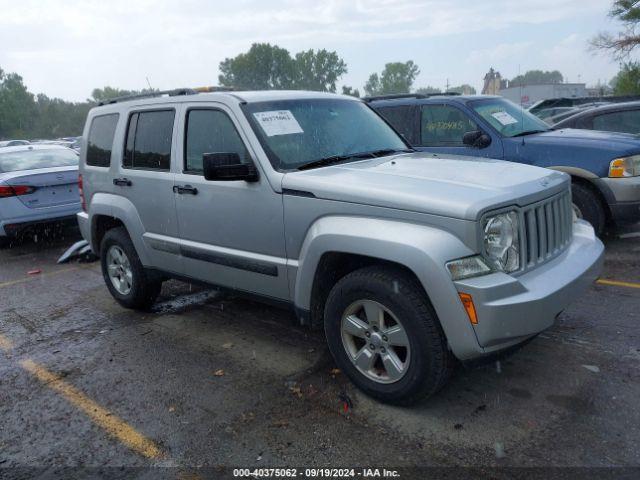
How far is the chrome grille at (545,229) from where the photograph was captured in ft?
10.5

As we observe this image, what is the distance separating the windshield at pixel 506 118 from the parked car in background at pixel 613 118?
0.84 meters

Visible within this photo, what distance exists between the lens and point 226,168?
3.70 m

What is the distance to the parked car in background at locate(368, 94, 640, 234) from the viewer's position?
6109 millimetres

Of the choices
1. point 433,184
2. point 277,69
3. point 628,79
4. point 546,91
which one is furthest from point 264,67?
point 433,184

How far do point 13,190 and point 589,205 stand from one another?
7.52 m

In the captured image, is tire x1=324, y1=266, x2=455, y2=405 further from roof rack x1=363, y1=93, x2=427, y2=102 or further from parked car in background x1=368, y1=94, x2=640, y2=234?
roof rack x1=363, y1=93, x2=427, y2=102

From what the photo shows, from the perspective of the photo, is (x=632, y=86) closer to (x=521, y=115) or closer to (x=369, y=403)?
(x=521, y=115)

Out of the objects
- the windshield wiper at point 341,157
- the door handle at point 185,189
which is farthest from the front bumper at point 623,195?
the door handle at point 185,189

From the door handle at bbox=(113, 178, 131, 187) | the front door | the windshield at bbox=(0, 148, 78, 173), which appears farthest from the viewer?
the windshield at bbox=(0, 148, 78, 173)

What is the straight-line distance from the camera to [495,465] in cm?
277

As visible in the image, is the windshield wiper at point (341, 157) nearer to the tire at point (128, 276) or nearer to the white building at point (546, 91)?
the tire at point (128, 276)

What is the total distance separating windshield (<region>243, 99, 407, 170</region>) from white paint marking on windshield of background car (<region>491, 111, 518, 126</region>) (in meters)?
2.70

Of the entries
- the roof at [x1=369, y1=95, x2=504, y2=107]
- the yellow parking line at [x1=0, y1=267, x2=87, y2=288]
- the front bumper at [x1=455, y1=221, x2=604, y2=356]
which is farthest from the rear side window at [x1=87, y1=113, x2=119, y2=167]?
the front bumper at [x1=455, y1=221, x2=604, y2=356]

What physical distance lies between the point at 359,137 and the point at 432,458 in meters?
2.48
